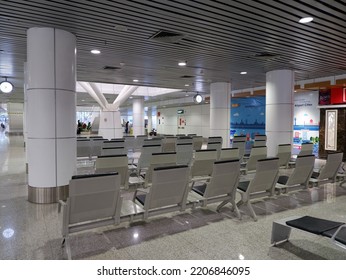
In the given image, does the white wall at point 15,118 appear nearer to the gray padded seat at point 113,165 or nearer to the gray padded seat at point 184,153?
the gray padded seat at point 184,153

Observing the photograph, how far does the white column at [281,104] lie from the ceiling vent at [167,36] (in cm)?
487

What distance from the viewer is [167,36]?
592 cm

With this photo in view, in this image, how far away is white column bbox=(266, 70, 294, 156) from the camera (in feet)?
31.2

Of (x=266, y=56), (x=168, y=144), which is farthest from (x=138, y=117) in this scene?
(x=266, y=56)

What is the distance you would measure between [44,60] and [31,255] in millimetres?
3645

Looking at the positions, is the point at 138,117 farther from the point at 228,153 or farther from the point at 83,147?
the point at 228,153

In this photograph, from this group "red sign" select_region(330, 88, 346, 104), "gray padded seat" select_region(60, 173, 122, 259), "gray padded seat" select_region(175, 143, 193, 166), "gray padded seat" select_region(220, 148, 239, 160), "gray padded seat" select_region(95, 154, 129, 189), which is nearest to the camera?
"gray padded seat" select_region(60, 173, 122, 259)

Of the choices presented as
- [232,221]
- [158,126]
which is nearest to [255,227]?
[232,221]

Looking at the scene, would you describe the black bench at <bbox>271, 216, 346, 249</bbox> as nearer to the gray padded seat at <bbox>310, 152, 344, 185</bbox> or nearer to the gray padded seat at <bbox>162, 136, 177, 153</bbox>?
the gray padded seat at <bbox>310, 152, 344, 185</bbox>

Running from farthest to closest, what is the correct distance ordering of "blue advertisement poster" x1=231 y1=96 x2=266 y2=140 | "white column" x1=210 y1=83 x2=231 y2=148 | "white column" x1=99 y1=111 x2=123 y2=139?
"blue advertisement poster" x1=231 y1=96 x2=266 y2=140 < "white column" x1=99 y1=111 x2=123 y2=139 < "white column" x1=210 y1=83 x2=231 y2=148

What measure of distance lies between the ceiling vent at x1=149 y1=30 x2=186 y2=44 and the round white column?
5.75ft

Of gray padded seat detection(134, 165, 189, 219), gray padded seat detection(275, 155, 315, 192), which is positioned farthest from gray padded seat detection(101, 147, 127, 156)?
gray padded seat detection(275, 155, 315, 192)

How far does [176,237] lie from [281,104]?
24.2 ft

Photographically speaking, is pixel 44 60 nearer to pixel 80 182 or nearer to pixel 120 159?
pixel 120 159
